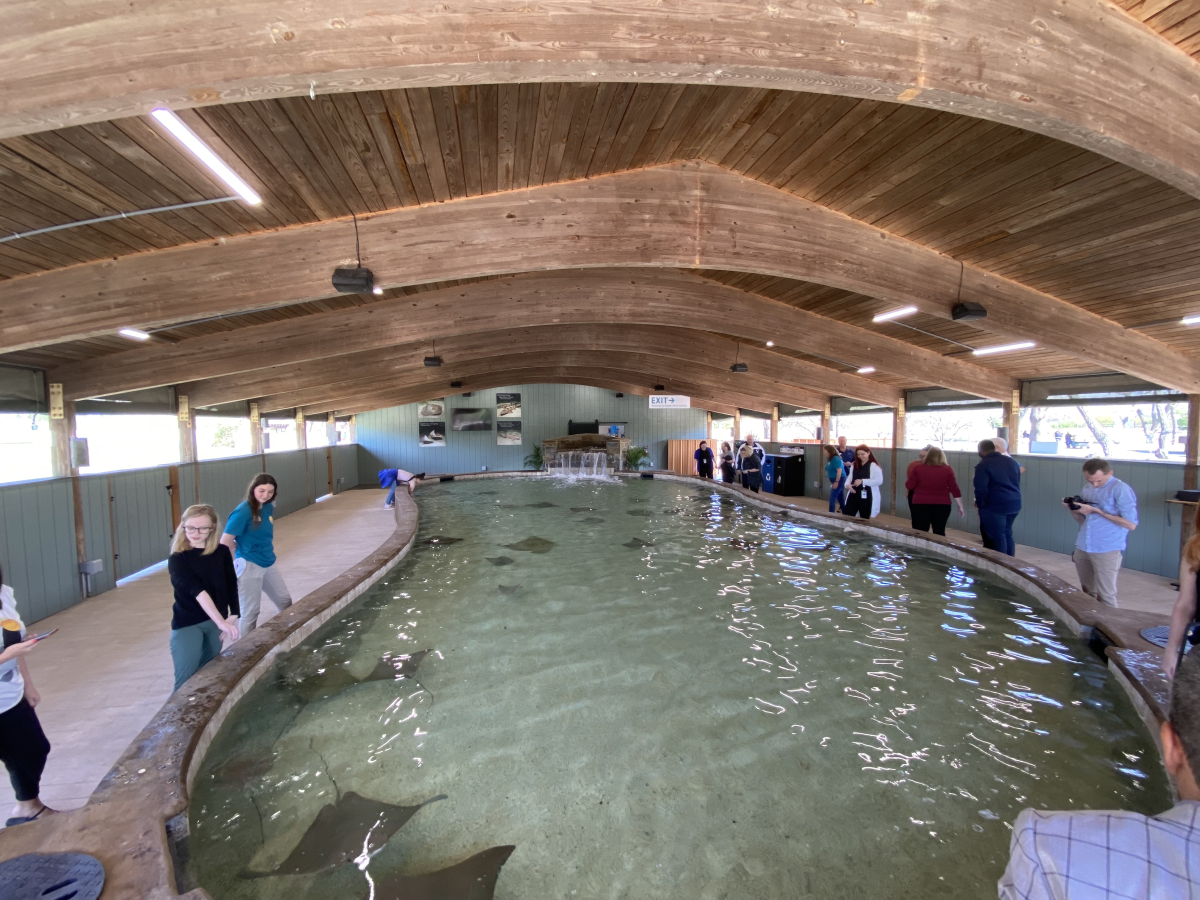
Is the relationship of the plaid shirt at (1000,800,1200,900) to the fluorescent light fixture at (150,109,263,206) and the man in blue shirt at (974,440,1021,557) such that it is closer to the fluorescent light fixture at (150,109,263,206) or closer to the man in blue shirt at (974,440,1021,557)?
the fluorescent light fixture at (150,109,263,206)

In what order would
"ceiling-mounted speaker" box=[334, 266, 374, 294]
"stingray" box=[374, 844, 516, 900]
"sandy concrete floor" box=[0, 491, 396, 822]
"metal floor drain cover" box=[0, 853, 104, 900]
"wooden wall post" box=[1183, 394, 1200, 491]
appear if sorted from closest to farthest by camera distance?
"metal floor drain cover" box=[0, 853, 104, 900], "stingray" box=[374, 844, 516, 900], "sandy concrete floor" box=[0, 491, 396, 822], "ceiling-mounted speaker" box=[334, 266, 374, 294], "wooden wall post" box=[1183, 394, 1200, 491]

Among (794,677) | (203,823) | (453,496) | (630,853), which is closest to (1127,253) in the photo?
(794,677)

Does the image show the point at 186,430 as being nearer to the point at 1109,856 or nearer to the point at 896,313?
the point at 1109,856

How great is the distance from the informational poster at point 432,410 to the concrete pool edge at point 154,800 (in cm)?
1600

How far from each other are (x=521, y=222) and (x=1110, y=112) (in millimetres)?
4303

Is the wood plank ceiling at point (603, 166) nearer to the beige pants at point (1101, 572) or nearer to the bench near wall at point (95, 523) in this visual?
the bench near wall at point (95, 523)

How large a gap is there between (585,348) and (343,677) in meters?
9.40

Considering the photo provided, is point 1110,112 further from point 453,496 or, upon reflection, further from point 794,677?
point 453,496

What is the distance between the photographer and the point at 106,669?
387cm

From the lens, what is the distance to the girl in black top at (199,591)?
289 cm

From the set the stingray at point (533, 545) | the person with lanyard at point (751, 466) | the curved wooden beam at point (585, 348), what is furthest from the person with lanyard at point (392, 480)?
the person with lanyard at point (751, 466)

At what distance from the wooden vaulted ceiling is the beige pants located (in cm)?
307

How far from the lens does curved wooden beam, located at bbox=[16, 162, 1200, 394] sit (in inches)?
186

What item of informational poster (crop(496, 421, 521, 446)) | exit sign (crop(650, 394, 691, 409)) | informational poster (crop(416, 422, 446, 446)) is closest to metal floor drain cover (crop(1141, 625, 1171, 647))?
exit sign (crop(650, 394, 691, 409))
